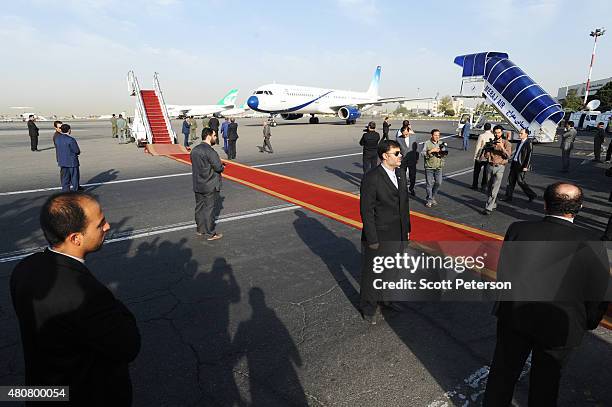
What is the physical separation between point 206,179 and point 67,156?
4691 mm

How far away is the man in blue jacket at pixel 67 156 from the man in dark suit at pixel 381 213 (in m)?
7.63

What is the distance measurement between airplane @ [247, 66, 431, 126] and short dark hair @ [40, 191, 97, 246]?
2953 centimetres

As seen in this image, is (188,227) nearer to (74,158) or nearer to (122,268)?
(122,268)

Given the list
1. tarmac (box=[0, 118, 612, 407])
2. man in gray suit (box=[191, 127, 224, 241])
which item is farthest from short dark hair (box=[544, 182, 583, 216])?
man in gray suit (box=[191, 127, 224, 241])

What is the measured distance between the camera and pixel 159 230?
6.34m

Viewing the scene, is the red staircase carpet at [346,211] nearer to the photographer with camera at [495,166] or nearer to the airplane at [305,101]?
the photographer with camera at [495,166]

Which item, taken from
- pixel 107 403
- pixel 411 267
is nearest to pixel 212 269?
pixel 411 267

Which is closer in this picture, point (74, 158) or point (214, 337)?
point (214, 337)

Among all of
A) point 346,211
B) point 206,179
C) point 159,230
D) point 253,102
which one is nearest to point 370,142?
point 346,211

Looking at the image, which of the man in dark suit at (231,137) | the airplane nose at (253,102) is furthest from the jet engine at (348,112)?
the man in dark suit at (231,137)

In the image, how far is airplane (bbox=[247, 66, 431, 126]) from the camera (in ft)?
99.4

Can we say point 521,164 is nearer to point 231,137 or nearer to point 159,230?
point 159,230

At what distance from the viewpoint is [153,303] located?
3.96 metres

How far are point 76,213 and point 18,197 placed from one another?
352 inches
